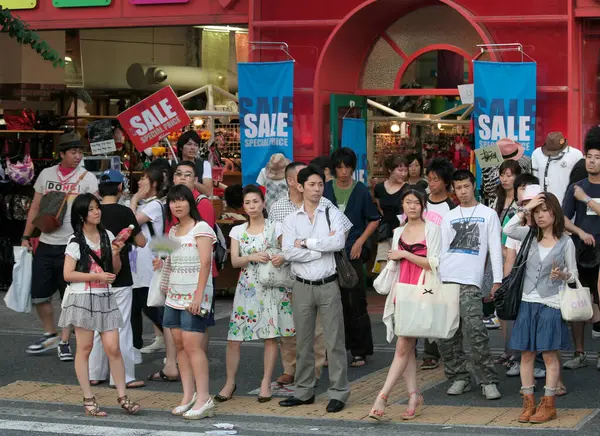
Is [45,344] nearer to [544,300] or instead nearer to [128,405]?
[128,405]

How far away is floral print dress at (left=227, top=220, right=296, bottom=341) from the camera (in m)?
8.99

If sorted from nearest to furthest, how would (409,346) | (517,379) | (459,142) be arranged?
(409,346)
(517,379)
(459,142)

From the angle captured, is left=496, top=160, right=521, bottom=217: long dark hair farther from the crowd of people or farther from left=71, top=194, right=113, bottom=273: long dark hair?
left=71, top=194, right=113, bottom=273: long dark hair

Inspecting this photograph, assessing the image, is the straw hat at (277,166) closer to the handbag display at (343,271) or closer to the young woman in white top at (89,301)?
the handbag display at (343,271)

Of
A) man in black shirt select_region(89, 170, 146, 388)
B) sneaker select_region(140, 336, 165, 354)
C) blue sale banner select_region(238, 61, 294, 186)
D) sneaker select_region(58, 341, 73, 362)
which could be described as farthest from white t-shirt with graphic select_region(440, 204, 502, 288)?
blue sale banner select_region(238, 61, 294, 186)

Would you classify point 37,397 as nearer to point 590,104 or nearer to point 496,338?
point 496,338

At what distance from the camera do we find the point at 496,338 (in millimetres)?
11508

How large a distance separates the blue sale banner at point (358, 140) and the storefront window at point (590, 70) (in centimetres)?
293

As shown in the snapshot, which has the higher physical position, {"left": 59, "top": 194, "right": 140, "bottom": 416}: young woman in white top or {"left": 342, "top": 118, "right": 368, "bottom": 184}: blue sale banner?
{"left": 342, "top": 118, "right": 368, "bottom": 184}: blue sale banner

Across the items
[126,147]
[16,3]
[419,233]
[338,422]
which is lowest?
[338,422]

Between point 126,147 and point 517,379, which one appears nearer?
point 517,379

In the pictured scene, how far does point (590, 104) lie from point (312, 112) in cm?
337

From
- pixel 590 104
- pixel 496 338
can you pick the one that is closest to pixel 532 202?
pixel 496 338

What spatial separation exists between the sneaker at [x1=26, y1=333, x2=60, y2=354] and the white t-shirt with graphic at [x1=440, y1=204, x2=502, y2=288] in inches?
167
